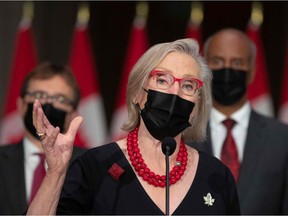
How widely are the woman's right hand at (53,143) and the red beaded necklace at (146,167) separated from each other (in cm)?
32

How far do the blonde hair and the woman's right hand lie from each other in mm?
390

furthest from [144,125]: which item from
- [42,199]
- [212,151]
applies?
[212,151]

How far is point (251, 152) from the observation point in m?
4.08

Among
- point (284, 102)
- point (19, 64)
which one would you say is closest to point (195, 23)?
point (284, 102)

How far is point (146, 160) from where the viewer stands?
2951 millimetres

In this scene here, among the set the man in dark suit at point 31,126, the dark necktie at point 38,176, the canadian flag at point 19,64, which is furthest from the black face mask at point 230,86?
the canadian flag at point 19,64

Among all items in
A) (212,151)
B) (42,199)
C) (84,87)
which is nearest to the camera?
(42,199)

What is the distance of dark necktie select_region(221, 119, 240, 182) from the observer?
13.5 feet

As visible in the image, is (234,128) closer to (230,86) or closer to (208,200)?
(230,86)

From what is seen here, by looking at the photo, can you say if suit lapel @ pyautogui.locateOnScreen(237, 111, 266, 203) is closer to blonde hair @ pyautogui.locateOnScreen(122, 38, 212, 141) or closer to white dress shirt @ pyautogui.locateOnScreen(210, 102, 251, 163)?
white dress shirt @ pyautogui.locateOnScreen(210, 102, 251, 163)

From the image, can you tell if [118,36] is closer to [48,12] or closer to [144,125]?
[48,12]

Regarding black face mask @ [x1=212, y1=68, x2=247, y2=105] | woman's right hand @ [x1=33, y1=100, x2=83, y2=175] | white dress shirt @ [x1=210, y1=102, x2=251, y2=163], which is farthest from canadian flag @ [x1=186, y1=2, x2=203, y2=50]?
woman's right hand @ [x1=33, y1=100, x2=83, y2=175]

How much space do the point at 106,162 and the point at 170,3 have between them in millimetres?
3823

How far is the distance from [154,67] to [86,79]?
11.3ft
